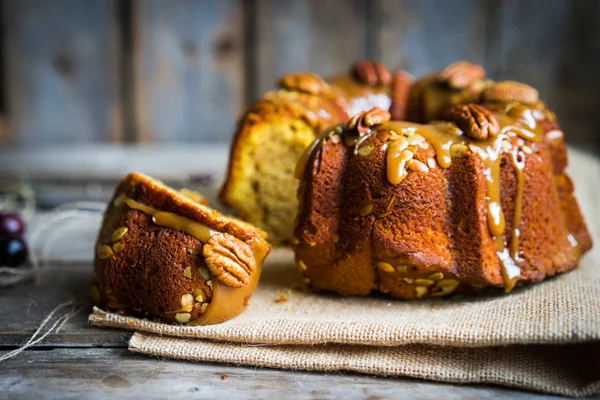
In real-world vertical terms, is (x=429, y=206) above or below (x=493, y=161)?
below

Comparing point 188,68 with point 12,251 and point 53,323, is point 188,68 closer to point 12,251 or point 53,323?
point 12,251

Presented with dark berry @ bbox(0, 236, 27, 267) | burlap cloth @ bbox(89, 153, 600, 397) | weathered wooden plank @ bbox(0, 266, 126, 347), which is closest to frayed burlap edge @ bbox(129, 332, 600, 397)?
burlap cloth @ bbox(89, 153, 600, 397)

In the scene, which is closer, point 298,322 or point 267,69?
point 298,322

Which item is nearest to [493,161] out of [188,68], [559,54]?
[559,54]

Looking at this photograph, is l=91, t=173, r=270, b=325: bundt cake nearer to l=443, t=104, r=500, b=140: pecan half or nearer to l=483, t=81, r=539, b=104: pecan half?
l=443, t=104, r=500, b=140: pecan half

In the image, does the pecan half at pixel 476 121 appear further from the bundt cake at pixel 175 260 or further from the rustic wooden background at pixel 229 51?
the rustic wooden background at pixel 229 51

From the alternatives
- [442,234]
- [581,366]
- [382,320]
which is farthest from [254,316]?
[581,366]

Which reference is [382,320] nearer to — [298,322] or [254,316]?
[298,322]
